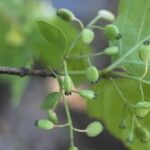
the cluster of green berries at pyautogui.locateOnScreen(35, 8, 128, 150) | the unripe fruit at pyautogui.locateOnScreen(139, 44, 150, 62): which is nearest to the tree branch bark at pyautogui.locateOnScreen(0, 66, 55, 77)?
the cluster of green berries at pyautogui.locateOnScreen(35, 8, 128, 150)

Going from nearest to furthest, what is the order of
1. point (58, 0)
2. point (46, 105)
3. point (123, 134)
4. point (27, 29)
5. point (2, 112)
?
point (46, 105)
point (123, 134)
point (27, 29)
point (58, 0)
point (2, 112)

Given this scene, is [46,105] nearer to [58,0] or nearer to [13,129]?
[58,0]

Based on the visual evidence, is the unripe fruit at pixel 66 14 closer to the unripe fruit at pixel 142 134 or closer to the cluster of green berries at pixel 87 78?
the cluster of green berries at pixel 87 78

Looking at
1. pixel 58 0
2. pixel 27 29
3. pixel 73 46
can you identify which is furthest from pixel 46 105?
pixel 58 0

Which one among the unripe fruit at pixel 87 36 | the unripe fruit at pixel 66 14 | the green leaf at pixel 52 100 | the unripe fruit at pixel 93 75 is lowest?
the green leaf at pixel 52 100

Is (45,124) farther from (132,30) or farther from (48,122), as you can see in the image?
(132,30)

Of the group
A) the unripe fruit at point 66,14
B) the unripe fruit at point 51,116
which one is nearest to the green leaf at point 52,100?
the unripe fruit at point 51,116

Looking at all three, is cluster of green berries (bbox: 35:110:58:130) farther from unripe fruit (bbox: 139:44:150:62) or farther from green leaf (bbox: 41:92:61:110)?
unripe fruit (bbox: 139:44:150:62)
